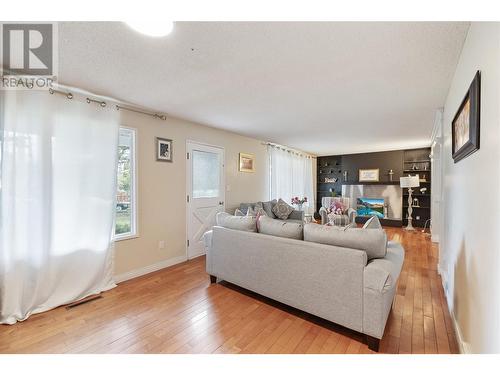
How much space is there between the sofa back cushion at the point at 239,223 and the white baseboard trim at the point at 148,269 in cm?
127

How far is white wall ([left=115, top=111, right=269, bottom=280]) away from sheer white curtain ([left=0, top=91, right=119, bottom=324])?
12.6 inches

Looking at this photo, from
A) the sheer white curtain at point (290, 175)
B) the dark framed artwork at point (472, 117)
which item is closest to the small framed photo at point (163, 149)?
the sheer white curtain at point (290, 175)

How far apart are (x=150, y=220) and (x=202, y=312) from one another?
64.1 inches

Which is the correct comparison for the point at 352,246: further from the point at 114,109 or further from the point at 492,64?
the point at 114,109

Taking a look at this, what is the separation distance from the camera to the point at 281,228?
7.72 ft

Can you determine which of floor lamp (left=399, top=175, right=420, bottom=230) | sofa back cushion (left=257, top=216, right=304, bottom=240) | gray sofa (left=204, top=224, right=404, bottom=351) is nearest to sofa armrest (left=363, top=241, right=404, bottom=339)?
gray sofa (left=204, top=224, right=404, bottom=351)

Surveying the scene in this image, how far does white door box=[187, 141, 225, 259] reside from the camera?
391 centimetres

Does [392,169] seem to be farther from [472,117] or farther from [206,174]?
[472,117]

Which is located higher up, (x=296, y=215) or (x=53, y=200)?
(x=53, y=200)

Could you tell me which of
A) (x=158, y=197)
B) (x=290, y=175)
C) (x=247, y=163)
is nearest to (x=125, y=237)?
(x=158, y=197)

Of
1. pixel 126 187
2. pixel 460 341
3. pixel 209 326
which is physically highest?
pixel 126 187

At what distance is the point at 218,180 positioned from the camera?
4418 millimetres

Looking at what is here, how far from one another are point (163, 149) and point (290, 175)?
3.99m
